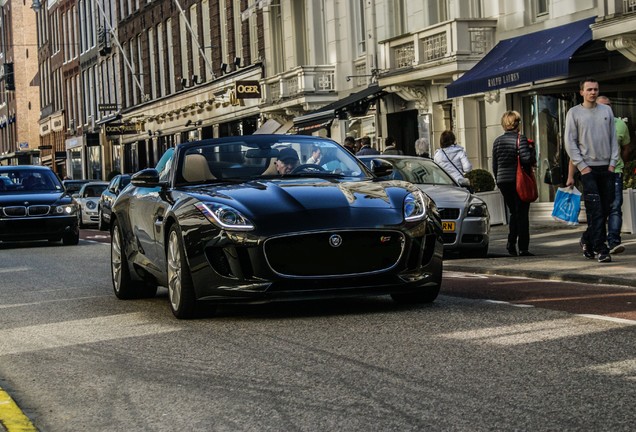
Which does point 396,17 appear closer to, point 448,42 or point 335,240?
point 448,42

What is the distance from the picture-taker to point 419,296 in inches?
405

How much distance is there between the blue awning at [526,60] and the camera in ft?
77.4

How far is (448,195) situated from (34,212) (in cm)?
1078

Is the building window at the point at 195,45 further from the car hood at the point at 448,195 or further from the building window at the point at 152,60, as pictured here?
the car hood at the point at 448,195

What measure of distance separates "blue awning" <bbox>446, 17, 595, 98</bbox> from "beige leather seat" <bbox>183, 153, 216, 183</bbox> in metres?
13.0

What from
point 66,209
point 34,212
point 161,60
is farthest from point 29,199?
point 161,60

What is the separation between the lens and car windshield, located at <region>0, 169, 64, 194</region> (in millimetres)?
26641

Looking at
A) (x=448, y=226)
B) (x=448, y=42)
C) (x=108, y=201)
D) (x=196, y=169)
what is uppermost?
(x=448, y=42)

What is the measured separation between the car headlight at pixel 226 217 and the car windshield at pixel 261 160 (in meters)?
1.03

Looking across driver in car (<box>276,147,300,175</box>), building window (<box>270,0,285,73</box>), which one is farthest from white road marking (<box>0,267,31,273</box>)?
building window (<box>270,0,285,73</box>)

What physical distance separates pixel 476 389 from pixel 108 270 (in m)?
11.3

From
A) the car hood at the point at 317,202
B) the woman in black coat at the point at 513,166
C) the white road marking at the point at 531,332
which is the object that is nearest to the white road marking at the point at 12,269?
the woman in black coat at the point at 513,166

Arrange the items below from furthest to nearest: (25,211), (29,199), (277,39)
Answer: (277,39), (29,199), (25,211)

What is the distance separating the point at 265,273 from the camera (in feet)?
30.8
